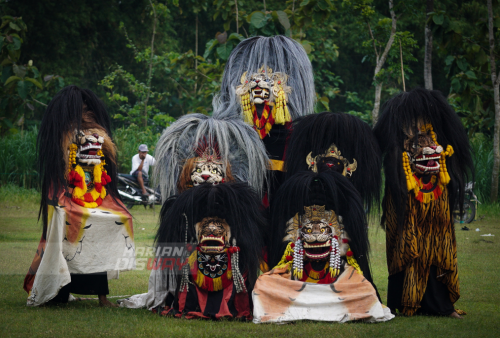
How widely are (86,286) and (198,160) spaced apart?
1.60 m

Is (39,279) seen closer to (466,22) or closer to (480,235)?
(480,235)

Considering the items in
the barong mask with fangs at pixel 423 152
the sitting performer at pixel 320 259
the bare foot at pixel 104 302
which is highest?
the barong mask with fangs at pixel 423 152

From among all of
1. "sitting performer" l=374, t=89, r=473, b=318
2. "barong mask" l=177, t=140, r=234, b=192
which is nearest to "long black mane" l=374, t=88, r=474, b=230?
"sitting performer" l=374, t=89, r=473, b=318

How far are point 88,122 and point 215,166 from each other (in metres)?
1.34

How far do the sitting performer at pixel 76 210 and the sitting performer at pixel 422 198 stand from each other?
7.97ft

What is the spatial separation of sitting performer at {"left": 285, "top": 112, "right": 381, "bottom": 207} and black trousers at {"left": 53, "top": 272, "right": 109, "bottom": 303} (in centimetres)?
207

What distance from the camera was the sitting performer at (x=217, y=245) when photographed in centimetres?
485

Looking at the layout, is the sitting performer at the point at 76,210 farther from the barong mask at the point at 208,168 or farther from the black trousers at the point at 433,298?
the black trousers at the point at 433,298

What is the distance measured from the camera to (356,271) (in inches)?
192

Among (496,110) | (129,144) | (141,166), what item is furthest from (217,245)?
(129,144)

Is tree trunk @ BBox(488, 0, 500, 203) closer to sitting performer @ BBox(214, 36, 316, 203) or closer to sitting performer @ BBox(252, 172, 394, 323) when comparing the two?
sitting performer @ BBox(214, 36, 316, 203)

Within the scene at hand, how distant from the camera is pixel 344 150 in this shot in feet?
16.8

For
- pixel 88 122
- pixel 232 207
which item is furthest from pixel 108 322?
pixel 88 122

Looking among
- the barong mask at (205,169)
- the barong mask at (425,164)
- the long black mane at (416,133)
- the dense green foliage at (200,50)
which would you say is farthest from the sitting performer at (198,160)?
the dense green foliage at (200,50)
